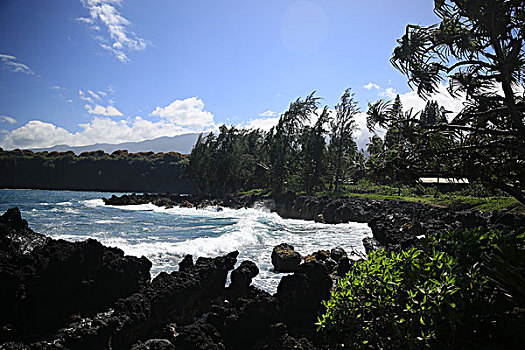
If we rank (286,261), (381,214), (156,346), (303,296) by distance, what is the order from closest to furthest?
(156,346) → (303,296) → (286,261) → (381,214)

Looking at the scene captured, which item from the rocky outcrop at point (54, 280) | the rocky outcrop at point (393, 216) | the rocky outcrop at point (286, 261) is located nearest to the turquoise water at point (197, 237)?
the rocky outcrop at point (286, 261)

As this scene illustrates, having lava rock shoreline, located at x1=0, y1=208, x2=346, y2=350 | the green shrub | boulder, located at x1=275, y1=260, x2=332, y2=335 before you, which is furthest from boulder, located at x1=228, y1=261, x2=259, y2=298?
the green shrub

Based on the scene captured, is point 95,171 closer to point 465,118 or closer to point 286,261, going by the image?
point 286,261

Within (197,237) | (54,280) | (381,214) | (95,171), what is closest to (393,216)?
(381,214)

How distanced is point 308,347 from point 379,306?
2.48m

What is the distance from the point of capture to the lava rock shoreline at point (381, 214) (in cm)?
1394

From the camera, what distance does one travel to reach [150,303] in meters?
6.91

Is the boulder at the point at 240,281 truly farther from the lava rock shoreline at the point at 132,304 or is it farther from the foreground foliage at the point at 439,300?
the foreground foliage at the point at 439,300

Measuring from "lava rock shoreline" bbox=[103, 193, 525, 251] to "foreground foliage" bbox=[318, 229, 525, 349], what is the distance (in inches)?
45.7

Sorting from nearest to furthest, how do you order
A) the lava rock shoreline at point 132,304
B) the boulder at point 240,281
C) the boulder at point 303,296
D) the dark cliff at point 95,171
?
the lava rock shoreline at point 132,304, the boulder at point 303,296, the boulder at point 240,281, the dark cliff at point 95,171

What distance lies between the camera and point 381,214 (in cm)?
2266

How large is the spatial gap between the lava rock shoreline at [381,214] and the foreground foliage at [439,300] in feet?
3.81

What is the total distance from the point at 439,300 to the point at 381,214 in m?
20.8

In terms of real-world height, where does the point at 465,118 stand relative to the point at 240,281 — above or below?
above
